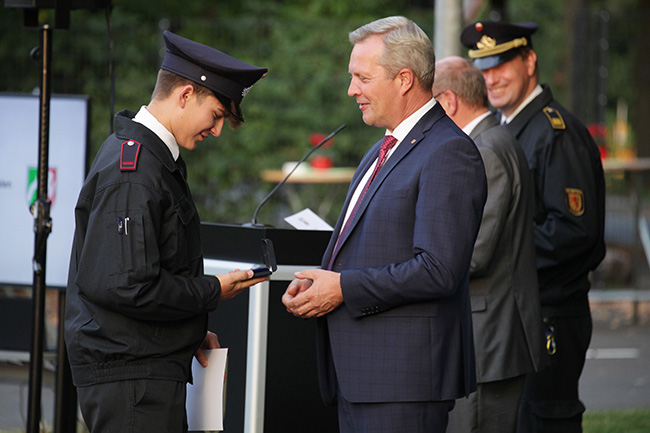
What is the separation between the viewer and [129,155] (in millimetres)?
2586

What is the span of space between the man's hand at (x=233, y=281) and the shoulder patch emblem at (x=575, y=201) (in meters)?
1.83

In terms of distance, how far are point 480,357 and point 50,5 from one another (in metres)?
2.35

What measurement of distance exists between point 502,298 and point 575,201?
80 cm

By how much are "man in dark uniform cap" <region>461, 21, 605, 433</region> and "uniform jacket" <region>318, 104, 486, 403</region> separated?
4.60 ft

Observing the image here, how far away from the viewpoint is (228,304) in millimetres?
3424

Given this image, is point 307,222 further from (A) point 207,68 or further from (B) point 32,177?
(B) point 32,177

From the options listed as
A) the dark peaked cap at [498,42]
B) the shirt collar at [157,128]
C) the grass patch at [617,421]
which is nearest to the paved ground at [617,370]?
the grass patch at [617,421]


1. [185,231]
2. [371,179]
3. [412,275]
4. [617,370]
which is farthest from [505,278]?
[617,370]

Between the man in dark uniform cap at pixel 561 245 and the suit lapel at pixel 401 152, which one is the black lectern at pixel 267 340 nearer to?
the suit lapel at pixel 401 152

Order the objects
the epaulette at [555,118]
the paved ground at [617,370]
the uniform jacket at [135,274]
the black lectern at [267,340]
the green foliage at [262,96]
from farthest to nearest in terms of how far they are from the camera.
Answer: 1. the green foliage at [262,96]
2. the paved ground at [617,370]
3. the epaulette at [555,118]
4. the black lectern at [267,340]
5. the uniform jacket at [135,274]

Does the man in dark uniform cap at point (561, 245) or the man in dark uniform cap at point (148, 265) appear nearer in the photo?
the man in dark uniform cap at point (148, 265)

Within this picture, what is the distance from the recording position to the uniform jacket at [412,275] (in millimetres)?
2611

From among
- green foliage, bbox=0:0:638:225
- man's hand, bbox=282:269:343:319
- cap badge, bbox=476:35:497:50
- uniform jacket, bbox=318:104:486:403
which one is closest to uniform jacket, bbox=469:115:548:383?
uniform jacket, bbox=318:104:486:403

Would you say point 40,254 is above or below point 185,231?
below
